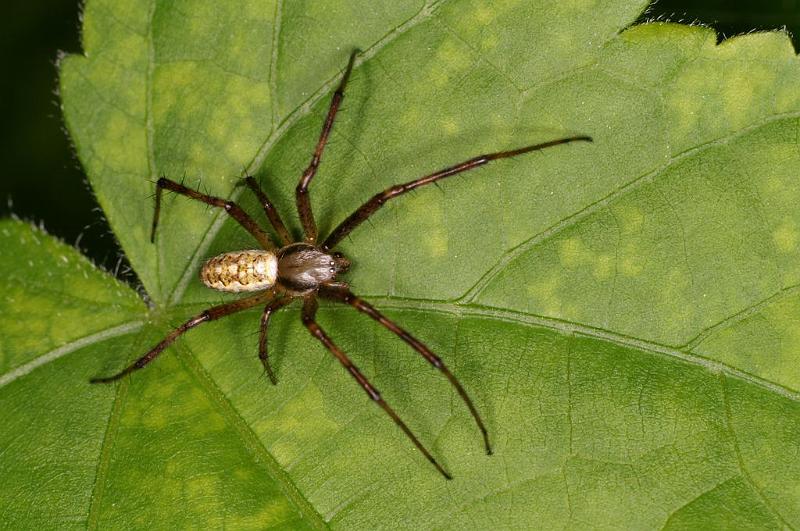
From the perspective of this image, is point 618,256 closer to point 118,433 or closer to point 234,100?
point 234,100

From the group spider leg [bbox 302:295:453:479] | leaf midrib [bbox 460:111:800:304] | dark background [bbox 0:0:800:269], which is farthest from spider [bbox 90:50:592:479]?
dark background [bbox 0:0:800:269]

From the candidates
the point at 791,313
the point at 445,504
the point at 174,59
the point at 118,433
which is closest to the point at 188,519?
the point at 118,433

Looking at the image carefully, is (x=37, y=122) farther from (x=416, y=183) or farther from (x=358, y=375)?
(x=358, y=375)

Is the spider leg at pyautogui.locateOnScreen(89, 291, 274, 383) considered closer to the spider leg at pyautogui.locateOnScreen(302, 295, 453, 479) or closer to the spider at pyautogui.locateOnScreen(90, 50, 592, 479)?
the spider at pyautogui.locateOnScreen(90, 50, 592, 479)

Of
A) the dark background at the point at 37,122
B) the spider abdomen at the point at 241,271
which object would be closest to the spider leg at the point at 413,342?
the spider abdomen at the point at 241,271

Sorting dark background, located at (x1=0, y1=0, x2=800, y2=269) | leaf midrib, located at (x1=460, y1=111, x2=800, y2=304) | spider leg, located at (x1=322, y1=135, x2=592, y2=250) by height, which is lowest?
leaf midrib, located at (x1=460, y1=111, x2=800, y2=304)

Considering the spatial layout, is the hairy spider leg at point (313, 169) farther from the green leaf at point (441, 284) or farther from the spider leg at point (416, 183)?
the spider leg at point (416, 183)
